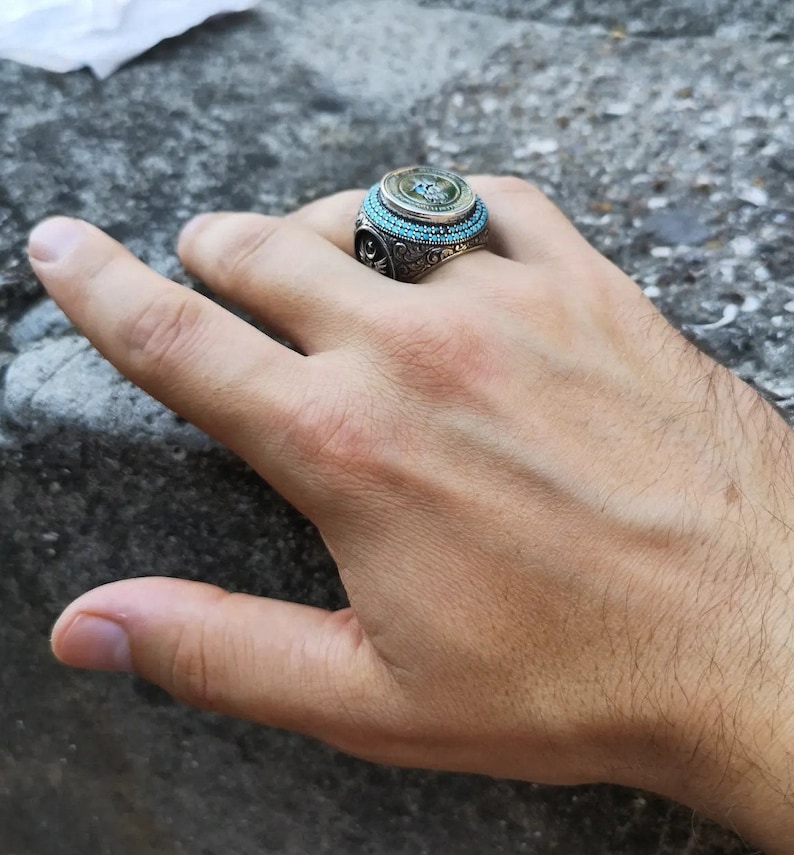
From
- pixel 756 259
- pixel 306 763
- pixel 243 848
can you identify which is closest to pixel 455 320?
pixel 756 259

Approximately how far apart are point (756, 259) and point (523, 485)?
0.48 meters

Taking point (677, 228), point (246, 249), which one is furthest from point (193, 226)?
point (677, 228)

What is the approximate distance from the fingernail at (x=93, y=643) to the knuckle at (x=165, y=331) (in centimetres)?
25

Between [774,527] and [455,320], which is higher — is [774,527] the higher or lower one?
the lower one

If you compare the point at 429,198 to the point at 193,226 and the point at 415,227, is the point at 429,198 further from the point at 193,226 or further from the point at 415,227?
the point at 193,226

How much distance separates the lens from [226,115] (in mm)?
1271

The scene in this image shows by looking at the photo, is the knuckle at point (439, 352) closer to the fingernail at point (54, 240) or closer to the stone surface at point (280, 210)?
the stone surface at point (280, 210)

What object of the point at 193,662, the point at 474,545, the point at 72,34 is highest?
→ the point at 72,34

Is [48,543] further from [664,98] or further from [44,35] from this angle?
[664,98]

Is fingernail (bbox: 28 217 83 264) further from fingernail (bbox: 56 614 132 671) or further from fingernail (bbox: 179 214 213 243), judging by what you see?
fingernail (bbox: 56 614 132 671)

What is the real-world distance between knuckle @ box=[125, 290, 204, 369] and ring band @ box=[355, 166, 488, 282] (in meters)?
0.21

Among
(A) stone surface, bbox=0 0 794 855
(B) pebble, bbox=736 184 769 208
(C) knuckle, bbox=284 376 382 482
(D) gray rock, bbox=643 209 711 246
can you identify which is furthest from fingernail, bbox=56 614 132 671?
(B) pebble, bbox=736 184 769 208

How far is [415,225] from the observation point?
991 mm

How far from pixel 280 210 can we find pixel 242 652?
579 millimetres
